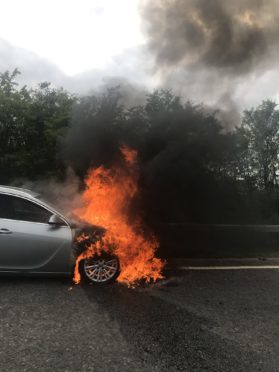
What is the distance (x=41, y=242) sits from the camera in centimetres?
616

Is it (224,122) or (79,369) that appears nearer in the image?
(79,369)

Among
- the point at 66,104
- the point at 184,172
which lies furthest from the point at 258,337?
the point at 66,104

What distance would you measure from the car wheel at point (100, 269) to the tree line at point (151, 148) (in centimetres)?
235

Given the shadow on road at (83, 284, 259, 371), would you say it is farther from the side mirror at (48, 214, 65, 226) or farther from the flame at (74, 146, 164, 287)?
the side mirror at (48, 214, 65, 226)

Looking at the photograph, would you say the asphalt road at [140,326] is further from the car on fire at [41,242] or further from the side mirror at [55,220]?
the side mirror at [55,220]

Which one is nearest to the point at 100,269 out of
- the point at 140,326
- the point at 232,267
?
the point at 140,326

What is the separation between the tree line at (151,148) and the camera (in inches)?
384

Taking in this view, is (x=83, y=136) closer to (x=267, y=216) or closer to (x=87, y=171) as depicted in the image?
(x=87, y=171)

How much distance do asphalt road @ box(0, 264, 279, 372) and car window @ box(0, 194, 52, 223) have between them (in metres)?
1.04

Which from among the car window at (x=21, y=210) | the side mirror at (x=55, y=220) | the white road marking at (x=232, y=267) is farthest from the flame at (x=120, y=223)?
the car window at (x=21, y=210)

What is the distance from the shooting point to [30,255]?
6121 mm

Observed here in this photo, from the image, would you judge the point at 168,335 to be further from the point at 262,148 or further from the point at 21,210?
the point at 262,148

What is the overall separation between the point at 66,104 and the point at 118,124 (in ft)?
15.6

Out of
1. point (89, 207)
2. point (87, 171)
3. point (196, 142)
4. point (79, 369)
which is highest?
point (196, 142)
